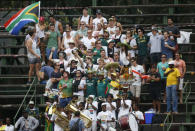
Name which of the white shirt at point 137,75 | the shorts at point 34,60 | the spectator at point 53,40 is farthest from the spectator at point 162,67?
the shorts at point 34,60

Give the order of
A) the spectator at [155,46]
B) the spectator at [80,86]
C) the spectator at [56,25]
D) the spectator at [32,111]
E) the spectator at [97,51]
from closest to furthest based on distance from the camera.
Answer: the spectator at [80,86]
the spectator at [32,111]
the spectator at [97,51]
the spectator at [155,46]
the spectator at [56,25]

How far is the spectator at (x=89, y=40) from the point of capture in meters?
28.1

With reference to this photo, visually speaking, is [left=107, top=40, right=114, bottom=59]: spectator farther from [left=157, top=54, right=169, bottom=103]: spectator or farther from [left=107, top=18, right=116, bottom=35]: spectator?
[left=157, top=54, right=169, bottom=103]: spectator

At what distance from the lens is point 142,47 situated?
2778 cm

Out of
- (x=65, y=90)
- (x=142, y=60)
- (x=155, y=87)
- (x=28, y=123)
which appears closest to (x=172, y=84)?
(x=155, y=87)

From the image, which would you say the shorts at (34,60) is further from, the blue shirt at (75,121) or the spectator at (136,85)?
the blue shirt at (75,121)

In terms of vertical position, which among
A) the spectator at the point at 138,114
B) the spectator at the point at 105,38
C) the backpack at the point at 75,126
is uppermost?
the spectator at the point at 105,38

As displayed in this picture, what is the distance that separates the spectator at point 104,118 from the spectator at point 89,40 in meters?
3.69

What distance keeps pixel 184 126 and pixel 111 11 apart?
369 inches

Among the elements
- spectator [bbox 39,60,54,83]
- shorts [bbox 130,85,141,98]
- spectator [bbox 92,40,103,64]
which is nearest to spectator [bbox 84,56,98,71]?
spectator [bbox 92,40,103,64]

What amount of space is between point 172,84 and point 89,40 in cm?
391

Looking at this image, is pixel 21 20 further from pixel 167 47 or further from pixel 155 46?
pixel 167 47

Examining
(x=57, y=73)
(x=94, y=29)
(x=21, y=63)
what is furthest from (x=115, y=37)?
(x=21, y=63)

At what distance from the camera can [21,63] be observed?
32844 millimetres
